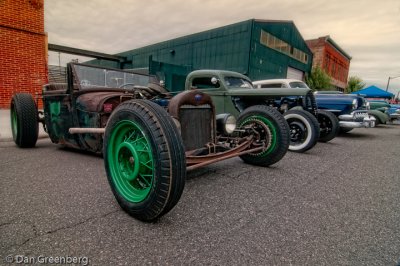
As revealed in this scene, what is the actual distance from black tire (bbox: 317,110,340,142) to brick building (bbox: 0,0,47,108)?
8635mm

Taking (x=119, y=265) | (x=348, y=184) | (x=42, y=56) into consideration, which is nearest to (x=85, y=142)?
(x=119, y=265)

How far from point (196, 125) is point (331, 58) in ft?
123

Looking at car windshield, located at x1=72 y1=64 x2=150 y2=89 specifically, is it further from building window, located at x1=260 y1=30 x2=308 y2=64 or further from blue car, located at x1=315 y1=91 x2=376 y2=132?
building window, located at x1=260 y1=30 x2=308 y2=64

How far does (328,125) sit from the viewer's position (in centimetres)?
A: 575

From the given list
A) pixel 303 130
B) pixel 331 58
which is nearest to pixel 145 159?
pixel 303 130

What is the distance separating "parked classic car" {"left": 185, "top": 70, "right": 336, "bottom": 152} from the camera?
4402 mm

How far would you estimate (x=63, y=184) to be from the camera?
2311 mm

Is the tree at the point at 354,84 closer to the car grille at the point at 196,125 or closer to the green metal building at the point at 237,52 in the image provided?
the green metal building at the point at 237,52

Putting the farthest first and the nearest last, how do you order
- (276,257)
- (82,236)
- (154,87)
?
1. (154,87)
2. (82,236)
3. (276,257)

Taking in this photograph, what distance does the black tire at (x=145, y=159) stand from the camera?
57.0 inches

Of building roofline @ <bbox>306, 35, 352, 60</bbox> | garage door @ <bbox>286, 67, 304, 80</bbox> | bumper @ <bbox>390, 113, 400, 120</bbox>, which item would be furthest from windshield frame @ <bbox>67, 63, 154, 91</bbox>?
building roofline @ <bbox>306, 35, 352, 60</bbox>

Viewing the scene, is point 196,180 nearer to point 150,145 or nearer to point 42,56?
point 150,145

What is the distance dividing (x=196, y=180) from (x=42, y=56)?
7.64m

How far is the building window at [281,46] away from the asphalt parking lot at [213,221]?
50.9 ft
